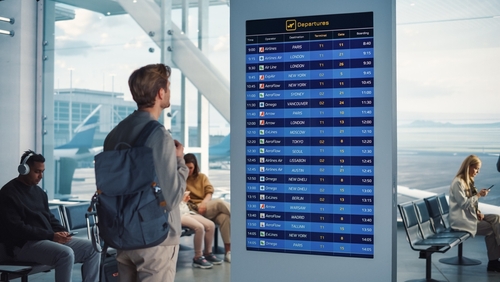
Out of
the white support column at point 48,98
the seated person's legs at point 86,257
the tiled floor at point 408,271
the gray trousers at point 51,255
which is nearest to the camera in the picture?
the gray trousers at point 51,255

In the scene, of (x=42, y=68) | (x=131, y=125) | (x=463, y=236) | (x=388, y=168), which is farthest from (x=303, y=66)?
(x=42, y=68)

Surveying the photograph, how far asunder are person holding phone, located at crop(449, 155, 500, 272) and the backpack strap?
5080 millimetres

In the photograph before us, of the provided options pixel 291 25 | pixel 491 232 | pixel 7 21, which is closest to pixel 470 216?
pixel 491 232

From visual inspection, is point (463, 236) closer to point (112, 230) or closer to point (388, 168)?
point (388, 168)

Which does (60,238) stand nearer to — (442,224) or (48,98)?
(48,98)

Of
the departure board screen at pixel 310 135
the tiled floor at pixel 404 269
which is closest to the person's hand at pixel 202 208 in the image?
the tiled floor at pixel 404 269

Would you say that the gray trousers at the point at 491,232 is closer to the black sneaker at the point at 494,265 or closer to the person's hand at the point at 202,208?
the black sneaker at the point at 494,265

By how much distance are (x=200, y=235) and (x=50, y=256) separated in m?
2.29

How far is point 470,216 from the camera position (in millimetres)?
6531

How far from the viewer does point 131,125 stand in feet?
8.03

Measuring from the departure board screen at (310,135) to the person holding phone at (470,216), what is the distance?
4.21 metres

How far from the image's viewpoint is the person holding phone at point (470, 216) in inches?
256

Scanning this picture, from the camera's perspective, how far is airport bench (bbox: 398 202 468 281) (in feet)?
18.7

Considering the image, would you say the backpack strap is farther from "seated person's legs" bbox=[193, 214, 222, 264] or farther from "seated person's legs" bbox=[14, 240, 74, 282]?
"seated person's legs" bbox=[193, 214, 222, 264]
